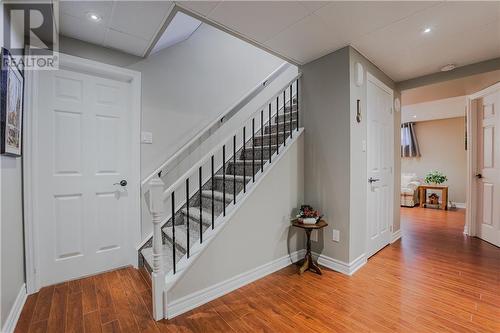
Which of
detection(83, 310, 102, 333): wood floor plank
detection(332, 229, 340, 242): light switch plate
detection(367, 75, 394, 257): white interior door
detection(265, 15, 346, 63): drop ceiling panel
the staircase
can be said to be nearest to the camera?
detection(83, 310, 102, 333): wood floor plank

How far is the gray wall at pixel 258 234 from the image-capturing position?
188cm

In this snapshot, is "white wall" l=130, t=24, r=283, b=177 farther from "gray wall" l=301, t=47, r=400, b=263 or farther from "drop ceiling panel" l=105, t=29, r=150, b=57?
"gray wall" l=301, t=47, r=400, b=263

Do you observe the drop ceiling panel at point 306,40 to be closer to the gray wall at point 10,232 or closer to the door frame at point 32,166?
the door frame at point 32,166

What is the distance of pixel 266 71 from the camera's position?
3.85 meters

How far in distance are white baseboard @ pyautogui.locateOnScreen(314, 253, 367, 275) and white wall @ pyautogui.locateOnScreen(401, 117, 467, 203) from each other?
558 cm

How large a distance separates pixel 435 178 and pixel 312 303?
6377 millimetres

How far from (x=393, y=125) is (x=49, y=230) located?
13.9ft

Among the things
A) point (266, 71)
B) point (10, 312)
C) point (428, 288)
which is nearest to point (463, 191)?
point (428, 288)

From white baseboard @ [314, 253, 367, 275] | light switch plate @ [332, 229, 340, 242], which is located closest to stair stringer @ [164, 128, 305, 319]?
white baseboard @ [314, 253, 367, 275]

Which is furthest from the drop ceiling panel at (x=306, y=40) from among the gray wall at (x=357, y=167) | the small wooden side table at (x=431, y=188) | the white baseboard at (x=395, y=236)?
the small wooden side table at (x=431, y=188)

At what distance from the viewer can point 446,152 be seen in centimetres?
655

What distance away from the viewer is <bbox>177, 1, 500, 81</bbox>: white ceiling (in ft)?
Result: 5.82

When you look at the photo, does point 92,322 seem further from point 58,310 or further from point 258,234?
point 258,234

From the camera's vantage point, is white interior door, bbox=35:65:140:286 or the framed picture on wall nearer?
the framed picture on wall
